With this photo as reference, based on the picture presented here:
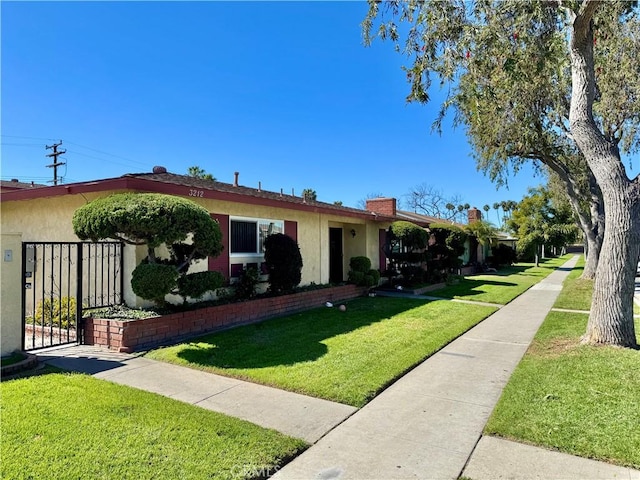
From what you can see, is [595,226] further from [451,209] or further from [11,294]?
[451,209]

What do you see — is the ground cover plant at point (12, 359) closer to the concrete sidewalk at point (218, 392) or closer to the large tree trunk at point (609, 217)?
the concrete sidewalk at point (218, 392)

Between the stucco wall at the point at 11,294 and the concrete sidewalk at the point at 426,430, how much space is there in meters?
5.04

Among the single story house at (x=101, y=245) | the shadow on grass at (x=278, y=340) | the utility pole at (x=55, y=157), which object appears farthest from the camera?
the utility pole at (x=55, y=157)

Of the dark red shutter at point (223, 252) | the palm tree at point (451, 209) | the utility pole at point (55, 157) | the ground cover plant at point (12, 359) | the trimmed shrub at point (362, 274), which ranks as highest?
the utility pole at point (55, 157)

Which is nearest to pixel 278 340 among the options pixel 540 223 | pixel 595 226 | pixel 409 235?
pixel 409 235

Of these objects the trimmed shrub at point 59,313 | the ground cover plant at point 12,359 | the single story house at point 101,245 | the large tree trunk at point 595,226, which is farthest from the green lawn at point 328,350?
the large tree trunk at point 595,226

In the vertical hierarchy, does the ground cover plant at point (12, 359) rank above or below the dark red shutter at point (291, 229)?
below

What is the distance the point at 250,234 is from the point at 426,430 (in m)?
7.45

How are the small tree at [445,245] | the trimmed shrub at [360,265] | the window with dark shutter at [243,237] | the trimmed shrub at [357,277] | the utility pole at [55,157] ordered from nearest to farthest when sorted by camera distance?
1. the window with dark shutter at [243,237]
2. the trimmed shrub at [357,277]
3. the trimmed shrub at [360,265]
4. the small tree at [445,245]
5. the utility pole at [55,157]

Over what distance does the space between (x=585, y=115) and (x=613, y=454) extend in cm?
579

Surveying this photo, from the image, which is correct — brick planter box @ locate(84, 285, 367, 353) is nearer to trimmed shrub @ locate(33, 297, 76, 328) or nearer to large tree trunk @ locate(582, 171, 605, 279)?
trimmed shrub @ locate(33, 297, 76, 328)

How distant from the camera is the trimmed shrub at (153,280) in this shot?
21.0ft

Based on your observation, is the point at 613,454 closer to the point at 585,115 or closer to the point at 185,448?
the point at 185,448

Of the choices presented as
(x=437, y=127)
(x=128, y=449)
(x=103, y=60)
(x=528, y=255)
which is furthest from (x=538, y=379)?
(x=528, y=255)
